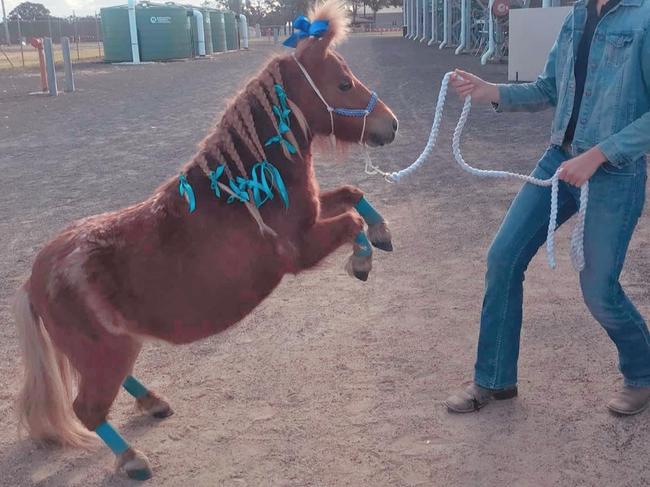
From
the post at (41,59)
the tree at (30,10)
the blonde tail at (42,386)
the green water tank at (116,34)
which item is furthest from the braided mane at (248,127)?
the tree at (30,10)

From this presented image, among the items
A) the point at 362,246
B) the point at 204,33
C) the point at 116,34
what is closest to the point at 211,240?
the point at 362,246

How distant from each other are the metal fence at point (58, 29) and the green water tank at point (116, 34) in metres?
16.8

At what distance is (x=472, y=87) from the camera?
11.2 feet

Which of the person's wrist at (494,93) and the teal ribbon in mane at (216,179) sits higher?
the person's wrist at (494,93)

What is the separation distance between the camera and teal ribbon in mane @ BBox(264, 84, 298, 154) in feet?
9.91

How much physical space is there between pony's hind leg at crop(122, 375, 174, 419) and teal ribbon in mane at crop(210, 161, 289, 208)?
1279mm

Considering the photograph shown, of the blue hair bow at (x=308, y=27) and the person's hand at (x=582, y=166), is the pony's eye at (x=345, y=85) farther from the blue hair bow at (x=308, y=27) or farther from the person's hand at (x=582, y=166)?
the person's hand at (x=582, y=166)

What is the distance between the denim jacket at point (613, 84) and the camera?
110 inches

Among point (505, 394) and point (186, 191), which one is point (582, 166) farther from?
point (186, 191)

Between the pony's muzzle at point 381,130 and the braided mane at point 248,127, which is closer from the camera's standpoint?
the braided mane at point 248,127

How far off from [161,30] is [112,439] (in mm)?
34152

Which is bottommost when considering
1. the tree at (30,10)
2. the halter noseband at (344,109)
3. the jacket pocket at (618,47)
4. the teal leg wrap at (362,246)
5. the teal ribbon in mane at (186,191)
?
the teal leg wrap at (362,246)

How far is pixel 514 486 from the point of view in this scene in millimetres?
2922

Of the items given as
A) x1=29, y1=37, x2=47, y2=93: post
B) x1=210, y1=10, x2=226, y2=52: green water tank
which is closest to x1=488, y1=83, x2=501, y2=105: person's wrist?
x1=29, y1=37, x2=47, y2=93: post
